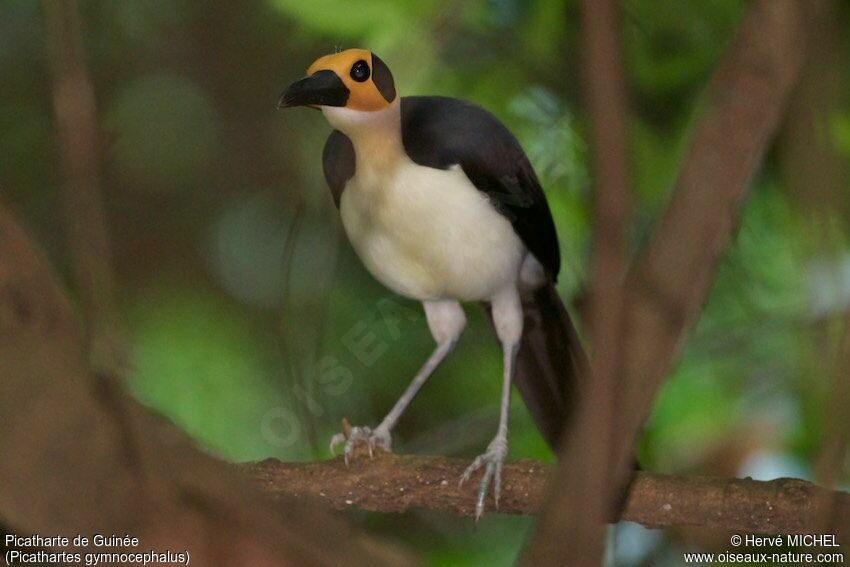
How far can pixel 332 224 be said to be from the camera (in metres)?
0.98

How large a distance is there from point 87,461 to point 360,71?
46 centimetres

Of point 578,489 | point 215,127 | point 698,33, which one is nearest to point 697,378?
point 698,33

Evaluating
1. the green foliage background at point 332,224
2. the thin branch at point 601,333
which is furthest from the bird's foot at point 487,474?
the thin branch at point 601,333

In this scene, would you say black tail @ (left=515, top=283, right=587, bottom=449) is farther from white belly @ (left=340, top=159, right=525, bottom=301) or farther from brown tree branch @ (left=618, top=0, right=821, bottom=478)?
brown tree branch @ (left=618, top=0, right=821, bottom=478)

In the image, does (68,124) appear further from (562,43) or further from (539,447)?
(539,447)

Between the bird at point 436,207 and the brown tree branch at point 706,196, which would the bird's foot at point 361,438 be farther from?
the brown tree branch at point 706,196

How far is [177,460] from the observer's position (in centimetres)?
44

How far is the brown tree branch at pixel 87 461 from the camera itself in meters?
0.41

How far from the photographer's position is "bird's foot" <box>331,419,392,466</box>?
0.98 m

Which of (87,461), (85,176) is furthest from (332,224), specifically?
(87,461)

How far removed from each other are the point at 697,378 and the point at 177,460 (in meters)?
0.80

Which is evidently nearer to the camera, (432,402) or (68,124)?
(68,124)

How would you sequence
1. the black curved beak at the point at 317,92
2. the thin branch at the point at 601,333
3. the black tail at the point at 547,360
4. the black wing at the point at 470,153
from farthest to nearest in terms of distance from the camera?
the black tail at the point at 547,360
the black wing at the point at 470,153
the black curved beak at the point at 317,92
the thin branch at the point at 601,333

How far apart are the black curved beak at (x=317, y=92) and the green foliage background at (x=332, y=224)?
12 cm
